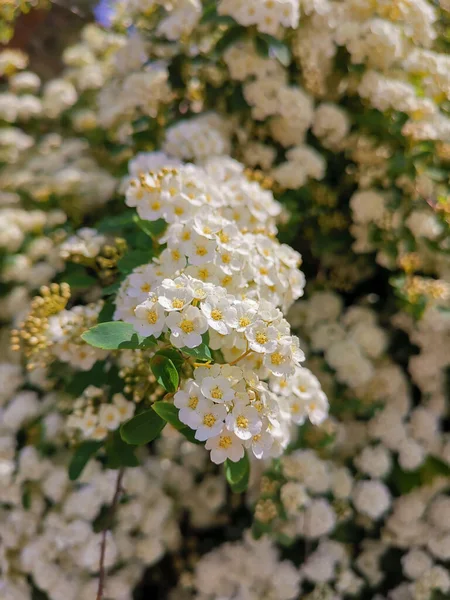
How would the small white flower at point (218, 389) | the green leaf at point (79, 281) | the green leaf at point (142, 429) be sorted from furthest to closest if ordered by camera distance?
the green leaf at point (79, 281), the green leaf at point (142, 429), the small white flower at point (218, 389)

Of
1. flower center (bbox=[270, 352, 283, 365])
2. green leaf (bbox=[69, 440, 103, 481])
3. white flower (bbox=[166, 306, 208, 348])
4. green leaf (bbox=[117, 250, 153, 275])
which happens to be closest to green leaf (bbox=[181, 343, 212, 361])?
white flower (bbox=[166, 306, 208, 348])

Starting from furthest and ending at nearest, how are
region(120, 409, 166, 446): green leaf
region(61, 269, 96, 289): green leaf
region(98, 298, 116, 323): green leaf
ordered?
region(61, 269, 96, 289): green leaf
region(98, 298, 116, 323): green leaf
region(120, 409, 166, 446): green leaf

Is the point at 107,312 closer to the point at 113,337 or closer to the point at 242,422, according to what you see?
the point at 113,337

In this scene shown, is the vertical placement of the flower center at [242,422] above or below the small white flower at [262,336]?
below

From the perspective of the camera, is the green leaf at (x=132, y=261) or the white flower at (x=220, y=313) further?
the green leaf at (x=132, y=261)

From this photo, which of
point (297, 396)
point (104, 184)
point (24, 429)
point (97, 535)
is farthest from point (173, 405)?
point (104, 184)

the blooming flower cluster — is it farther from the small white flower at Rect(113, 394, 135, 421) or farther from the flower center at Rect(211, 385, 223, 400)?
the flower center at Rect(211, 385, 223, 400)

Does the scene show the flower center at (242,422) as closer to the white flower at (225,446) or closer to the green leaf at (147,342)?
the white flower at (225,446)

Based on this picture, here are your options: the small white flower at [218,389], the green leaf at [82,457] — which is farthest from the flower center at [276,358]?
the green leaf at [82,457]
